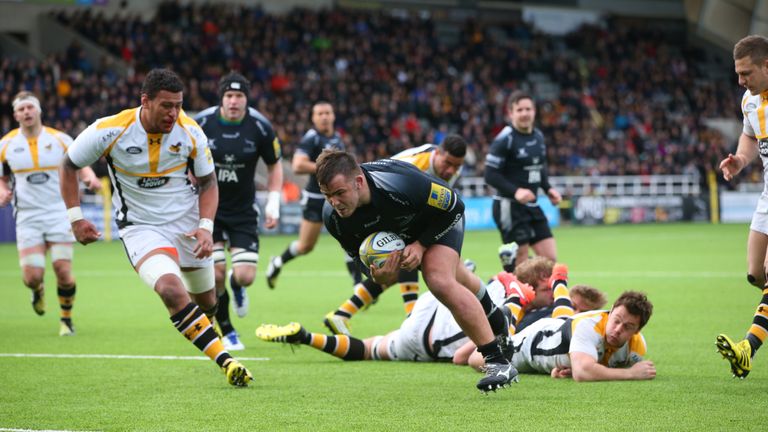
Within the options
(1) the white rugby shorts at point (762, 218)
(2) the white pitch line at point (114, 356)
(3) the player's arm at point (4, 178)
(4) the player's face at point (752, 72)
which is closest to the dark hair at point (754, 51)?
(4) the player's face at point (752, 72)

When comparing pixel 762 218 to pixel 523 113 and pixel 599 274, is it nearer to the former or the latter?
pixel 523 113

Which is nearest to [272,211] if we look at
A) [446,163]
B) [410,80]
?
[446,163]

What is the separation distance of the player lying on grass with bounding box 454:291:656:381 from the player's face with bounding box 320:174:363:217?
184 centimetres

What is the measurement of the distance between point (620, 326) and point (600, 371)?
37 centimetres

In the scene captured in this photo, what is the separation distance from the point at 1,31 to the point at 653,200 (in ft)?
79.3

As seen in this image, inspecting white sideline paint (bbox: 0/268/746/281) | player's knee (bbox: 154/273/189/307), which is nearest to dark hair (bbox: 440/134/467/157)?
player's knee (bbox: 154/273/189/307)

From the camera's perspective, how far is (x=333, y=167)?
6.58 m

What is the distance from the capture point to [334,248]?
2644 centimetres

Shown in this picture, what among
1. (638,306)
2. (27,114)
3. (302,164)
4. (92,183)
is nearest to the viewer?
(638,306)

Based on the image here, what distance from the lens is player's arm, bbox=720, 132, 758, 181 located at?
7859mm

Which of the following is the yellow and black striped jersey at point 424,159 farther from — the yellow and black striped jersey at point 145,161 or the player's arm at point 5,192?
the player's arm at point 5,192

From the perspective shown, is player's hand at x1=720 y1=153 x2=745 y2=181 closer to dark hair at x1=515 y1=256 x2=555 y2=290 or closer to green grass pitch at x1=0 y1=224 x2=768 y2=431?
green grass pitch at x1=0 y1=224 x2=768 y2=431

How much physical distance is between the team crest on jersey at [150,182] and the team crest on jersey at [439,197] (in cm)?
236

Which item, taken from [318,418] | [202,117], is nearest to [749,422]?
[318,418]
